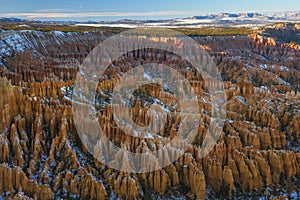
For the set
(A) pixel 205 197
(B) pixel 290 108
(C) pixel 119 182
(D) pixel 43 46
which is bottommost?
(A) pixel 205 197

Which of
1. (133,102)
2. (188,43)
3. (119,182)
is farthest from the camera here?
(188,43)

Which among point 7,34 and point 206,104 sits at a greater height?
point 7,34

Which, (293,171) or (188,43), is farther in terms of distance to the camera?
(188,43)

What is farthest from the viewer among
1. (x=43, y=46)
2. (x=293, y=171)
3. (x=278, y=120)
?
(x=43, y=46)

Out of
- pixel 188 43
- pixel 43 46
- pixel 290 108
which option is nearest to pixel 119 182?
pixel 290 108

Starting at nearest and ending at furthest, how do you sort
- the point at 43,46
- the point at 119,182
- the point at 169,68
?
the point at 119,182 → the point at 169,68 → the point at 43,46

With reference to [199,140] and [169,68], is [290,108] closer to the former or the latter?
[199,140]

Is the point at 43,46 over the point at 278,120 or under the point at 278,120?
over

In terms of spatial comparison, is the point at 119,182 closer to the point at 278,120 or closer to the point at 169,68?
the point at 278,120

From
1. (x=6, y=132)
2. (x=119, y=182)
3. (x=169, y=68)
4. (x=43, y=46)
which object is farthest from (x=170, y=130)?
(x=43, y=46)
